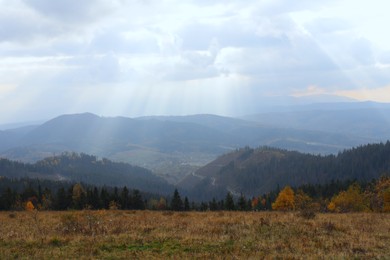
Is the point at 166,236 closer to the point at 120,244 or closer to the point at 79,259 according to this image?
the point at 120,244

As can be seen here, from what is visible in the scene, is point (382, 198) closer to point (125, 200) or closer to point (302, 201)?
point (302, 201)

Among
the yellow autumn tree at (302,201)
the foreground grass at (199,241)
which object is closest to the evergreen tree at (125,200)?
the yellow autumn tree at (302,201)

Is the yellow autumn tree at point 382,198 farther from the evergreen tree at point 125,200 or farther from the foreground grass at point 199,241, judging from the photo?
the foreground grass at point 199,241

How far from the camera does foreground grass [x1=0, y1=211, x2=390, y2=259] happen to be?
14008 millimetres

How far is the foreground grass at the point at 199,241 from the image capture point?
46.0ft

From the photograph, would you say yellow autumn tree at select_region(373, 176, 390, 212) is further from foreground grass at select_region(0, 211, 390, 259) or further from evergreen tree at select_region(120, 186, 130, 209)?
foreground grass at select_region(0, 211, 390, 259)

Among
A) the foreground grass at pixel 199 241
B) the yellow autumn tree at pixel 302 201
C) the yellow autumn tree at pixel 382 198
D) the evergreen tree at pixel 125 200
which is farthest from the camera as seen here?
the evergreen tree at pixel 125 200

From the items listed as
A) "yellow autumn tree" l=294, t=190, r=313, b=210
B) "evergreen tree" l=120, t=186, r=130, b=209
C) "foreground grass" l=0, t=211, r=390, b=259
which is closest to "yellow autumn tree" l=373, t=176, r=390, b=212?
"yellow autumn tree" l=294, t=190, r=313, b=210

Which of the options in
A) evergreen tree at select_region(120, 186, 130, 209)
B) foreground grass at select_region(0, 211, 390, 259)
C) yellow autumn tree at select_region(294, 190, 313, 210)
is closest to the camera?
foreground grass at select_region(0, 211, 390, 259)

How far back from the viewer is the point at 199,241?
16.1 meters

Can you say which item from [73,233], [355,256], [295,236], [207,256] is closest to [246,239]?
[295,236]

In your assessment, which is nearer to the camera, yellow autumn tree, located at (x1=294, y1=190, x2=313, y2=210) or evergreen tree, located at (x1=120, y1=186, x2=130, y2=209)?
yellow autumn tree, located at (x1=294, y1=190, x2=313, y2=210)

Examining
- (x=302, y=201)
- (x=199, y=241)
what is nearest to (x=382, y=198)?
(x=302, y=201)

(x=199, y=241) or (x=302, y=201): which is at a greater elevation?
(x=199, y=241)
